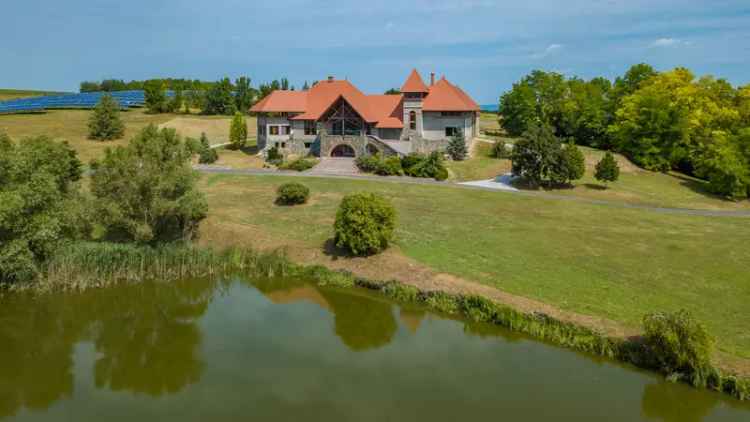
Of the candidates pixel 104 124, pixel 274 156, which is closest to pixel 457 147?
pixel 274 156

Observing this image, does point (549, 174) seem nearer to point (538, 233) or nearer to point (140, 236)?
point (538, 233)

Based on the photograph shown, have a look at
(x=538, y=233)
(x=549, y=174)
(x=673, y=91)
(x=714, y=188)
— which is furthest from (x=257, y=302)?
(x=673, y=91)

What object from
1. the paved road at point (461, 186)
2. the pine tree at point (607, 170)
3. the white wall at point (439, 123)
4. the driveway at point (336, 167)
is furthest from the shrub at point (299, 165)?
the pine tree at point (607, 170)

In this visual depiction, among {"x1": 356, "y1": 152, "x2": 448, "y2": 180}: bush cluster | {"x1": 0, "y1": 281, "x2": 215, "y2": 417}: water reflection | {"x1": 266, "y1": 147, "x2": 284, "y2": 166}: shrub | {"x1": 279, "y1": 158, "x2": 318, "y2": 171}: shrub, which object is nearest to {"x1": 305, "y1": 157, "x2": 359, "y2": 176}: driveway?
{"x1": 279, "y1": 158, "x2": 318, "y2": 171}: shrub

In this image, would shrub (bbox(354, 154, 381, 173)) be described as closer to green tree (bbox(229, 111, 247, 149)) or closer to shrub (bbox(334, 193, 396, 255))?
shrub (bbox(334, 193, 396, 255))

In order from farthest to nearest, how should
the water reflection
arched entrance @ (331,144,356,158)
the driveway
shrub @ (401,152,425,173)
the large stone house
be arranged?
arched entrance @ (331,144,356,158) → the large stone house → the driveway → shrub @ (401,152,425,173) → the water reflection

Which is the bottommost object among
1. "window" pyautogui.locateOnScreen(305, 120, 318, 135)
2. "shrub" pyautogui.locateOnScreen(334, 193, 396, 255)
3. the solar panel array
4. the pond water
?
the pond water

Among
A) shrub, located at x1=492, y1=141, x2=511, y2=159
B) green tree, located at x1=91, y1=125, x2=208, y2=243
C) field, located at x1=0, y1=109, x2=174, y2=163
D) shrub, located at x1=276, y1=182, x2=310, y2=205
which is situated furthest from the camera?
field, located at x1=0, y1=109, x2=174, y2=163

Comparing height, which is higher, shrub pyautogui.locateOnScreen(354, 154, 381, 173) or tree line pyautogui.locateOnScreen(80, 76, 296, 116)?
tree line pyautogui.locateOnScreen(80, 76, 296, 116)
